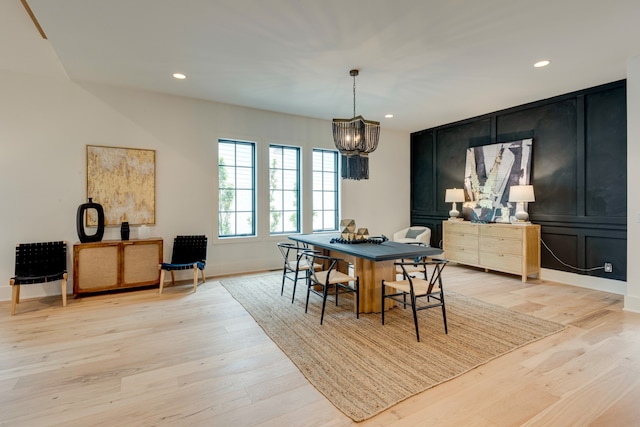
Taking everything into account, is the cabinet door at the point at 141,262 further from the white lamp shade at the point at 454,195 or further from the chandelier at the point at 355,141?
the white lamp shade at the point at 454,195

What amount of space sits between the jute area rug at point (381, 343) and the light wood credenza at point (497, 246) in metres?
1.56

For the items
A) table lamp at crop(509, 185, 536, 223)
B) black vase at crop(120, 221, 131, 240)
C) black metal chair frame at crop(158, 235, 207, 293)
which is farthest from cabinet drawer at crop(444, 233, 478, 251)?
black vase at crop(120, 221, 131, 240)

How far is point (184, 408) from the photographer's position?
188cm

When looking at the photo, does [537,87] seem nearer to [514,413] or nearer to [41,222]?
[514,413]

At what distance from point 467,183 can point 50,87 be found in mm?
6921

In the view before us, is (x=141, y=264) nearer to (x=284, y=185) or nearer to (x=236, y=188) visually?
(x=236, y=188)

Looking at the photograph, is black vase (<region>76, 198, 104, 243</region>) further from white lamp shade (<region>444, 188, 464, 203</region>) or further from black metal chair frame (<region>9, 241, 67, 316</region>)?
white lamp shade (<region>444, 188, 464, 203</region>)

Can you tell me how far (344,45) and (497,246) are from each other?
4.06m

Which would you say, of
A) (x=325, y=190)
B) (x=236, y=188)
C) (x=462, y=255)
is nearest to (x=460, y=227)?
(x=462, y=255)

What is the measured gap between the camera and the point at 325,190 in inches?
249

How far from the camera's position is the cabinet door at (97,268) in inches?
157

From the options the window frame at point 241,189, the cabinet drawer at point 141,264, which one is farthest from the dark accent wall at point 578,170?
the cabinet drawer at point 141,264

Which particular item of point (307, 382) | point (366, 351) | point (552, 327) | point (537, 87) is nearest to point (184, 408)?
point (307, 382)

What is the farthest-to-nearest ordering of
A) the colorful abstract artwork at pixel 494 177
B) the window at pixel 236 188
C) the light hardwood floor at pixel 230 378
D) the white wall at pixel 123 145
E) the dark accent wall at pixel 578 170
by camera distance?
the window at pixel 236 188 → the colorful abstract artwork at pixel 494 177 → the dark accent wall at pixel 578 170 → the white wall at pixel 123 145 → the light hardwood floor at pixel 230 378
